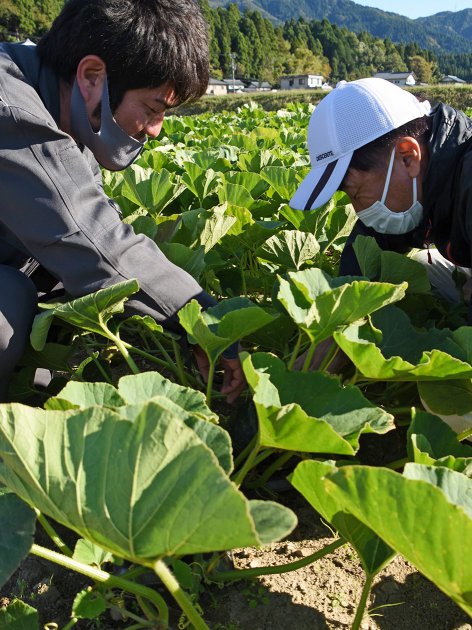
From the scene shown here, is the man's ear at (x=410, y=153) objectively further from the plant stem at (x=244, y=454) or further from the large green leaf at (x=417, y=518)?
the large green leaf at (x=417, y=518)

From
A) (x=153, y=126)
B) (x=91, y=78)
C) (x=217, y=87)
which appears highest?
(x=91, y=78)

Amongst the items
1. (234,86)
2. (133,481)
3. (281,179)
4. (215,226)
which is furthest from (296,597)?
(234,86)

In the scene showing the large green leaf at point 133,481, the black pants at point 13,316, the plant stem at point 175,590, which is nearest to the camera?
the large green leaf at point 133,481

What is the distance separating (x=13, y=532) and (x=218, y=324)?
716mm

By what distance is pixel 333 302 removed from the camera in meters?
1.50

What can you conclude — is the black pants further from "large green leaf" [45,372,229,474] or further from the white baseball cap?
the white baseball cap

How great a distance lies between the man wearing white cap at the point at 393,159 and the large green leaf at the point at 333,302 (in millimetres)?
514

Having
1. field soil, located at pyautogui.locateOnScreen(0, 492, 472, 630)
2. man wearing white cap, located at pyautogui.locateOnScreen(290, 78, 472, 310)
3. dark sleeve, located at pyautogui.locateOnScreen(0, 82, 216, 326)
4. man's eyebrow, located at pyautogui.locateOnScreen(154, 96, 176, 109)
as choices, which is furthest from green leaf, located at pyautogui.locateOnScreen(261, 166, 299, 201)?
field soil, located at pyautogui.locateOnScreen(0, 492, 472, 630)

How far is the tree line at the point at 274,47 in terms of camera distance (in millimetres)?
60688

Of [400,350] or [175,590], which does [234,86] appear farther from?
[175,590]

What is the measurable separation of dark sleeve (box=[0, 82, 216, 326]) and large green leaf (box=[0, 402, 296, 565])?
0.88 m

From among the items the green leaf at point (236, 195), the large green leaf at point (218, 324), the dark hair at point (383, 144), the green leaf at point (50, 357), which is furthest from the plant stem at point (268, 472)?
the green leaf at point (236, 195)

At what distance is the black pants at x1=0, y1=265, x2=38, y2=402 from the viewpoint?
74.8 inches

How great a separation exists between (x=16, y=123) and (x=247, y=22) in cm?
8571
